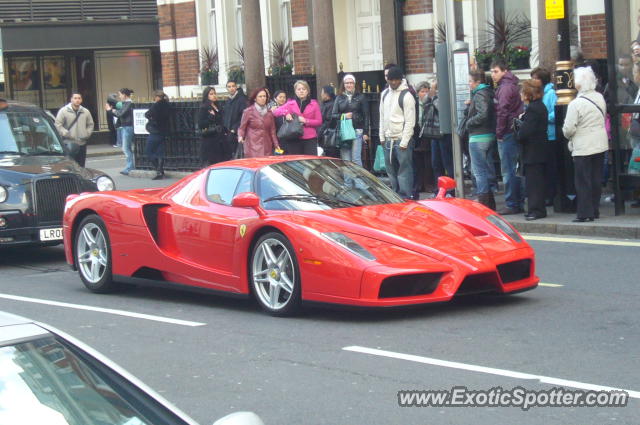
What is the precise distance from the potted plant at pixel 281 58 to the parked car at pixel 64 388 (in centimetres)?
2092

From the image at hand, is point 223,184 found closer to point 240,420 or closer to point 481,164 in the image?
point 481,164

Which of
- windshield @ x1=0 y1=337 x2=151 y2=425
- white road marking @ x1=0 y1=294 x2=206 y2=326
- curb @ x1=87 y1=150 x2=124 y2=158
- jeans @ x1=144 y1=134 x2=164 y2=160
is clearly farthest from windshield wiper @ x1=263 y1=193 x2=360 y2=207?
curb @ x1=87 y1=150 x2=124 y2=158

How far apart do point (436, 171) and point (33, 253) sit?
6084mm

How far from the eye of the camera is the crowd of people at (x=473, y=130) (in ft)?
41.7

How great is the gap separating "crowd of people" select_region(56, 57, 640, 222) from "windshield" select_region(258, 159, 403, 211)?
4.05 meters

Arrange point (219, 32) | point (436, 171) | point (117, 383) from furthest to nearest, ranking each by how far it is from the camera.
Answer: point (219, 32), point (436, 171), point (117, 383)

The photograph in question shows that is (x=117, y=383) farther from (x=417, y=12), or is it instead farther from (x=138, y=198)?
(x=417, y=12)

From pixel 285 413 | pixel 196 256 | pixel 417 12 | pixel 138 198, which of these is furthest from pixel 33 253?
pixel 417 12

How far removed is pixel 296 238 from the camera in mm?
8297

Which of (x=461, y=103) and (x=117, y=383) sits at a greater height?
(x=461, y=103)

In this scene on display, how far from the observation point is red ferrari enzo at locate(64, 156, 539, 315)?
8055mm

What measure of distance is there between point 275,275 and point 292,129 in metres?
7.46

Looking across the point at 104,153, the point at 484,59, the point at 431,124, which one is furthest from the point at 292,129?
the point at 104,153

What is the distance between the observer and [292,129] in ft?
51.9
